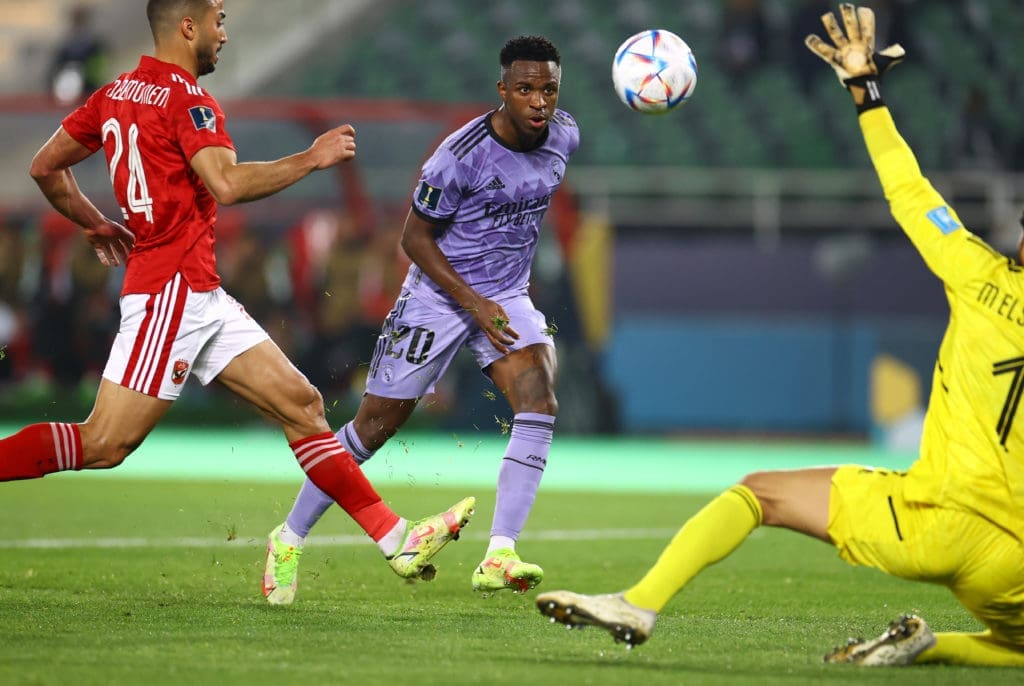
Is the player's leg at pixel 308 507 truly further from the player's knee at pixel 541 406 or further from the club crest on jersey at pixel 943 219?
the club crest on jersey at pixel 943 219

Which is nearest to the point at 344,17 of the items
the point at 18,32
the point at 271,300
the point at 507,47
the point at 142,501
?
the point at 18,32

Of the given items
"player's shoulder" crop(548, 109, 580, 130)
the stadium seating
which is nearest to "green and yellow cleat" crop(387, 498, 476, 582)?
"player's shoulder" crop(548, 109, 580, 130)

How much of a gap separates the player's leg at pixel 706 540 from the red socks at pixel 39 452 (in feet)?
7.26

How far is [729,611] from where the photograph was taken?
6734 millimetres

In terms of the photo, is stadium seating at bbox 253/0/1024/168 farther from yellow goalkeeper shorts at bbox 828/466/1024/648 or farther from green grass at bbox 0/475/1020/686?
yellow goalkeeper shorts at bbox 828/466/1024/648

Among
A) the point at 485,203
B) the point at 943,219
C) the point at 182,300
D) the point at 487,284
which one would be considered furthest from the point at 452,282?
the point at 943,219

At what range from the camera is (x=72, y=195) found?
6.92 meters

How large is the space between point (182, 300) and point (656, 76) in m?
2.77

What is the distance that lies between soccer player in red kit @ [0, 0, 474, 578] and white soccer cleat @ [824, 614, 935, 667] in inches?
73.9

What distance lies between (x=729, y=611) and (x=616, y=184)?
14.2 m

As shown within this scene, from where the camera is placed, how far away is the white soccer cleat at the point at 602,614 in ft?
16.2

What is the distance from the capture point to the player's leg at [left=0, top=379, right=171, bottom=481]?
6145 mm

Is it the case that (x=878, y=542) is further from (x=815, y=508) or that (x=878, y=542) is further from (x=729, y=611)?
(x=729, y=611)

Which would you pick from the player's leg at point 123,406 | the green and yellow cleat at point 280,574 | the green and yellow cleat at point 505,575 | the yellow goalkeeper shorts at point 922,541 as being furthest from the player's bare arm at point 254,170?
the yellow goalkeeper shorts at point 922,541
